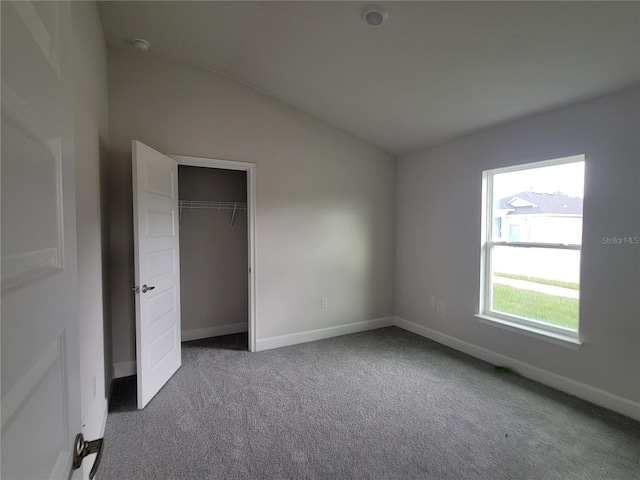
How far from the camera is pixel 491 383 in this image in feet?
9.24

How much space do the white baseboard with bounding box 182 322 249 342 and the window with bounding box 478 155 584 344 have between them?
3003mm

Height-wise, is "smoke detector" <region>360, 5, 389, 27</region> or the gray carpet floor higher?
"smoke detector" <region>360, 5, 389, 27</region>

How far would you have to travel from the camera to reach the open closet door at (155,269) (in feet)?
7.94

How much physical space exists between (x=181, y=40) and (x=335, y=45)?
136 cm

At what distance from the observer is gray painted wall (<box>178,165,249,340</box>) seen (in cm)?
387

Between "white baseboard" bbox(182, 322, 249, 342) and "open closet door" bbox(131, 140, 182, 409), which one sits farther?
"white baseboard" bbox(182, 322, 249, 342)

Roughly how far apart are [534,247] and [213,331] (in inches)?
149

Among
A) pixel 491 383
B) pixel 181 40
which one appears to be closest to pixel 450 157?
pixel 491 383

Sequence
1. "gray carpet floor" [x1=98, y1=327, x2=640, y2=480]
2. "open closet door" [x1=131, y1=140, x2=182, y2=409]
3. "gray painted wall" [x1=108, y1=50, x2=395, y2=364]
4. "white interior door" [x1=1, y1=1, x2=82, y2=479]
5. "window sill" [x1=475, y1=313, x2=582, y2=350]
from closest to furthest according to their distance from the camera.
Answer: "white interior door" [x1=1, y1=1, x2=82, y2=479], "gray carpet floor" [x1=98, y1=327, x2=640, y2=480], "open closet door" [x1=131, y1=140, x2=182, y2=409], "window sill" [x1=475, y1=313, x2=582, y2=350], "gray painted wall" [x1=108, y1=50, x2=395, y2=364]

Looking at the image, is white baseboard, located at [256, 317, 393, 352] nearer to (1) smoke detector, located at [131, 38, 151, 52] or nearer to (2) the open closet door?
(2) the open closet door

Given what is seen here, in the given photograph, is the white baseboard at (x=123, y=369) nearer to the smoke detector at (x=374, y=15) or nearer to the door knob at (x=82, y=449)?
the door knob at (x=82, y=449)

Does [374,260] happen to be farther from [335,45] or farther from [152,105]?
[152,105]

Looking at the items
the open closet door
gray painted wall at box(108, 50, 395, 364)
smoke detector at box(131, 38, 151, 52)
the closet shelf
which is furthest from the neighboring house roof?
smoke detector at box(131, 38, 151, 52)

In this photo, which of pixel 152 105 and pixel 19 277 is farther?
pixel 152 105
